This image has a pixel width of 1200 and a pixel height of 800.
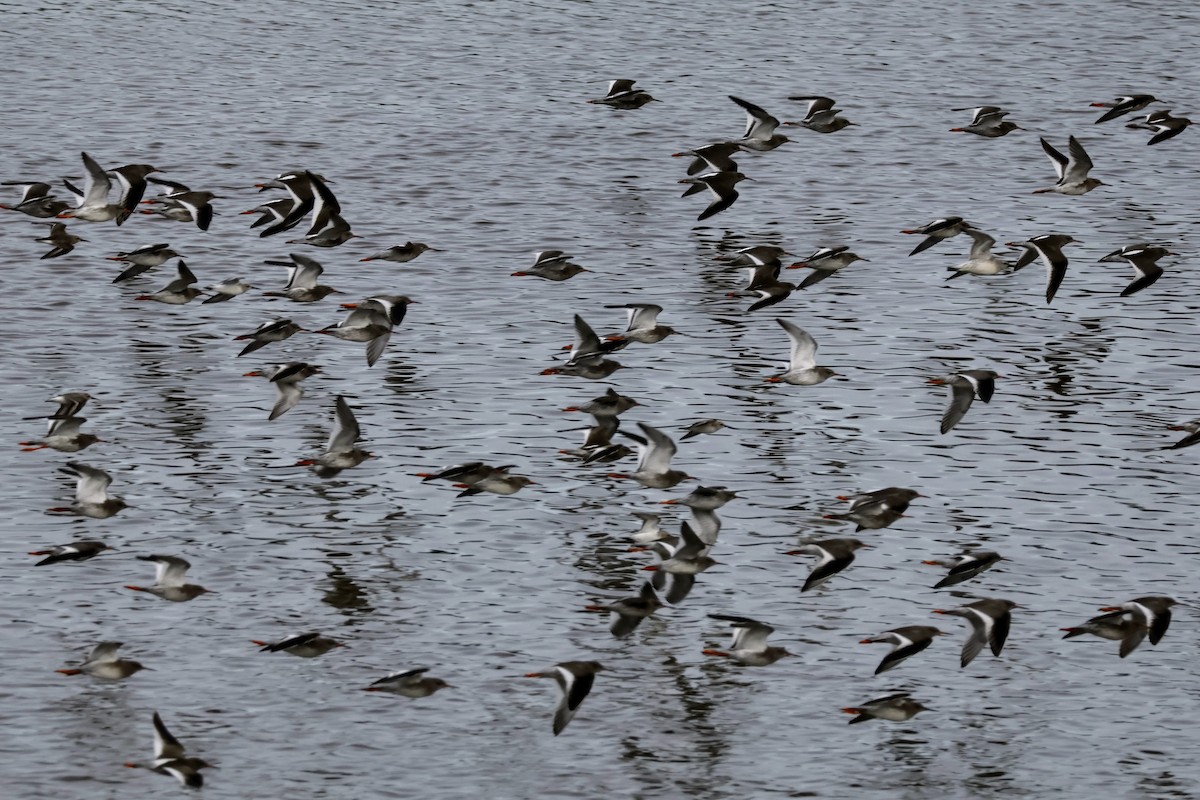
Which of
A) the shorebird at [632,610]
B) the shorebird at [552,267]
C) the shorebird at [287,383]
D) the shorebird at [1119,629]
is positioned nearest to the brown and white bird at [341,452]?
the shorebird at [287,383]

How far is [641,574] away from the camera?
27312mm

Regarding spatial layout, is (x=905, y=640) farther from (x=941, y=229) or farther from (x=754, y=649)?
(x=941, y=229)

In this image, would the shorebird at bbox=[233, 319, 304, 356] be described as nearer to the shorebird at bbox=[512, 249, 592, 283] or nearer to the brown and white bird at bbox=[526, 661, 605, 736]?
the shorebird at bbox=[512, 249, 592, 283]

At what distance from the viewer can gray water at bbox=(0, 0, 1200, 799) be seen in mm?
22891


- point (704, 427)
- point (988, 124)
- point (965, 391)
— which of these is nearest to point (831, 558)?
point (704, 427)

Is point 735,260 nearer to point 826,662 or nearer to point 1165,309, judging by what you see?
point 1165,309

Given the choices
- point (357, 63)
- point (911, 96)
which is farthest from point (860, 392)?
point (357, 63)

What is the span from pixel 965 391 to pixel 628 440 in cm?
533

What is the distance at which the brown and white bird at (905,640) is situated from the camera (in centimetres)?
2341

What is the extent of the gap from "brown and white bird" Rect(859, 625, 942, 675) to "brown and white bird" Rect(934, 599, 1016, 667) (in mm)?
332

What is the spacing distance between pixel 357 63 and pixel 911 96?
18097 millimetres

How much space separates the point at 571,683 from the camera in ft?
71.6

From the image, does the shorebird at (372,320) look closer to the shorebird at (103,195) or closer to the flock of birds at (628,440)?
the flock of birds at (628,440)

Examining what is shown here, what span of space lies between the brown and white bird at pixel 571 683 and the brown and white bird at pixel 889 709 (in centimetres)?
295
